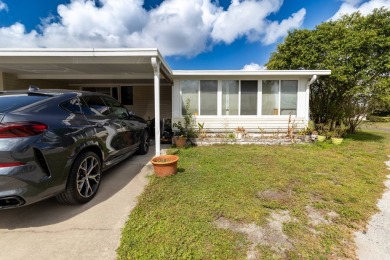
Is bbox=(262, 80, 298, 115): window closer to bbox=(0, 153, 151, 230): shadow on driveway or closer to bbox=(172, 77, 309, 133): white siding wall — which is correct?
bbox=(172, 77, 309, 133): white siding wall

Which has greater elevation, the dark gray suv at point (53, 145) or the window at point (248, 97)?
the window at point (248, 97)

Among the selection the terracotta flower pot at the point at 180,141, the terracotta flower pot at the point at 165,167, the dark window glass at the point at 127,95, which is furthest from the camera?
the dark window glass at the point at 127,95

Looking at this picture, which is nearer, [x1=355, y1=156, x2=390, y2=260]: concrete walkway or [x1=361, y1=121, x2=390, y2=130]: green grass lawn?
[x1=355, y1=156, x2=390, y2=260]: concrete walkway

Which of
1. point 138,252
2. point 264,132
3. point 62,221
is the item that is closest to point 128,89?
point 264,132

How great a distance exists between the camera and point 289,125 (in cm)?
735

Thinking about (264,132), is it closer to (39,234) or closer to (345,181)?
(345,181)

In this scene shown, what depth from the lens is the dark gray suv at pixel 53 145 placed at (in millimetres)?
1957

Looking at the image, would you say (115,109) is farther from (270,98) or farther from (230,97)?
(270,98)

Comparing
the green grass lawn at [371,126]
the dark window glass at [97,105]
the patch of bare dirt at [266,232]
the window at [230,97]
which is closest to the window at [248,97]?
the window at [230,97]

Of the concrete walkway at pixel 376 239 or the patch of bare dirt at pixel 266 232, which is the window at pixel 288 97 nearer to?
the concrete walkway at pixel 376 239

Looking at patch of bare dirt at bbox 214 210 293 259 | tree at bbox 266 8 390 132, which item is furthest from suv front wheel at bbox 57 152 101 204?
tree at bbox 266 8 390 132

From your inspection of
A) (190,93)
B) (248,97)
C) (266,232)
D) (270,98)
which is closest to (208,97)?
(190,93)

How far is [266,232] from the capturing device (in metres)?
2.21

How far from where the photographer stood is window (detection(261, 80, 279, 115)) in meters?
7.36
